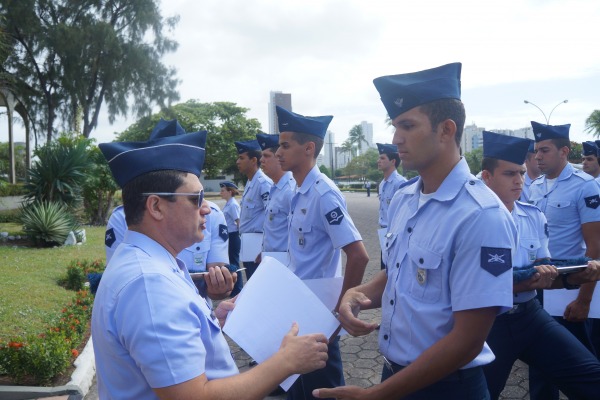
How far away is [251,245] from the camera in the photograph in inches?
244

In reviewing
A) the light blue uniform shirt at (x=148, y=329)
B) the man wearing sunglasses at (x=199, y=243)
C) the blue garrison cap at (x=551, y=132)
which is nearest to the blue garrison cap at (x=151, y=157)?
the light blue uniform shirt at (x=148, y=329)

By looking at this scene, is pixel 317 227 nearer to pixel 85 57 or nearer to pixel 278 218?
pixel 278 218

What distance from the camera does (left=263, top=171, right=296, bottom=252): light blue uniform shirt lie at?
4953 millimetres

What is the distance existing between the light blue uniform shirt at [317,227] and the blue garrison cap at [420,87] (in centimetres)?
130

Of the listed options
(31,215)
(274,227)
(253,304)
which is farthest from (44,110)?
(253,304)

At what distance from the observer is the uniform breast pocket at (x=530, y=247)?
10.4 ft

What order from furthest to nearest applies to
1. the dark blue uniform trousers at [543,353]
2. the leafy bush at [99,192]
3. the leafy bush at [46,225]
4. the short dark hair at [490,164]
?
the leafy bush at [99,192] → the leafy bush at [46,225] → the short dark hair at [490,164] → the dark blue uniform trousers at [543,353]

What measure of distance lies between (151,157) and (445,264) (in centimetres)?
109

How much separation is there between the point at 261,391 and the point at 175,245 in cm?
→ 55

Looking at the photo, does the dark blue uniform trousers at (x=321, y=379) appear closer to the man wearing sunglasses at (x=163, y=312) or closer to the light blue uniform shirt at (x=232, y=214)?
the man wearing sunglasses at (x=163, y=312)

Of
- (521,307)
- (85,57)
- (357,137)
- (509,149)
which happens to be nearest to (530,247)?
(521,307)

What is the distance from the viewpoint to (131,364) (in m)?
1.46

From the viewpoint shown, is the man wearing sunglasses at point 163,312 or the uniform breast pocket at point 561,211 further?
the uniform breast pocket at point 561,211

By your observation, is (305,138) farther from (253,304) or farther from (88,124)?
(88,124)
